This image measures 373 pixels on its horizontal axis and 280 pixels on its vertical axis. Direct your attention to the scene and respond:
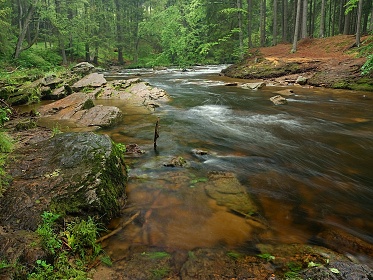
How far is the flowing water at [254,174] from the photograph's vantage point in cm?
314

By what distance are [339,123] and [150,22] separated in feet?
107

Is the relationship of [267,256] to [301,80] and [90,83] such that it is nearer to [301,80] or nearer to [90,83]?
[90,83]

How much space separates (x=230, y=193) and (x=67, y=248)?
2303 mm

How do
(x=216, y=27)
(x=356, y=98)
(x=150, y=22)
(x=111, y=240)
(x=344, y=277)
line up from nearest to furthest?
(x=344, y=277)
(x=111, y=240)
(x=356, y=98)
(x=216, y=27)
(x=150, y=22)

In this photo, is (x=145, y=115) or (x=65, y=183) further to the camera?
(x=145, y=115)

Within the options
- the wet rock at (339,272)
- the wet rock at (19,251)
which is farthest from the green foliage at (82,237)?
the wet rock at (339,272)

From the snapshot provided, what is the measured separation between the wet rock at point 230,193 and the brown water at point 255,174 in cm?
11

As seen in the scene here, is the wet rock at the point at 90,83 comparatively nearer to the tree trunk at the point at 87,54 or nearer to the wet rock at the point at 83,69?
the wet rock at the point at 83,69

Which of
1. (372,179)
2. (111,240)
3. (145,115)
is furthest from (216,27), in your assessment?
(111,240)

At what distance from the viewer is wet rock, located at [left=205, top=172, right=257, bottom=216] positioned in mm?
3602

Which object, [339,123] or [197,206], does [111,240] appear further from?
[339,123]

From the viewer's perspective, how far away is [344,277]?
2250mm

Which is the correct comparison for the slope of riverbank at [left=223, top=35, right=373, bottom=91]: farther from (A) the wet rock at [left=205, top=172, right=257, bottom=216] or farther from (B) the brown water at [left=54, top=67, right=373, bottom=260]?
(A) the wet rock at [left=205, top=172, right=257, bottom=216]

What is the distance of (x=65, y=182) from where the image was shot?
324 cm
